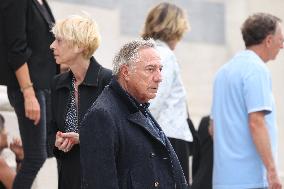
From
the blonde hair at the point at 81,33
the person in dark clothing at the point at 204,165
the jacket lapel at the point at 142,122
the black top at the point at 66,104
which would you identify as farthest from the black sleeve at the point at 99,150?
the person in dark clothing at the point at 204,165

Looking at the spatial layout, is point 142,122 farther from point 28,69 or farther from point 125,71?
point 28,69

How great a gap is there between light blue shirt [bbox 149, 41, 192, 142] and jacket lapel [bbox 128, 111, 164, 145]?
5.25 feet

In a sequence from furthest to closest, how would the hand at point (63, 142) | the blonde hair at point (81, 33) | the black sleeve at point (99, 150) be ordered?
the blonde hair at point (81, 33)
the hand at point (63, 142)
the black sleeve at point (99, 150)

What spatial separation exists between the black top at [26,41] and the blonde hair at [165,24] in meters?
0.68

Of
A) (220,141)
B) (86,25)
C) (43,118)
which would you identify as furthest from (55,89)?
(220,141)

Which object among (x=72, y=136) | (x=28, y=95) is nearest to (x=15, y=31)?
(x=28, y=95)

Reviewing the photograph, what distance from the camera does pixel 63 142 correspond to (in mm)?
5031

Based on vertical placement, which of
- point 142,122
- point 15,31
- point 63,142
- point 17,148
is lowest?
point 17,148

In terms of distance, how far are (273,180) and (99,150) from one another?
1883mm

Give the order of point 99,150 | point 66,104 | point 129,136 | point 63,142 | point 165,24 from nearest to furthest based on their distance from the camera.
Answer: point 99,150 < point 129,136 < point 63,142 < point 66,104 < point 165,24

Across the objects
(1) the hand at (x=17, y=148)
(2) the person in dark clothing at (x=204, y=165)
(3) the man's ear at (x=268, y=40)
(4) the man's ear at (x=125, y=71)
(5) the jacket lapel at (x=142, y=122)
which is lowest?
(2) the person in dark clothing at (x=204, y=165)

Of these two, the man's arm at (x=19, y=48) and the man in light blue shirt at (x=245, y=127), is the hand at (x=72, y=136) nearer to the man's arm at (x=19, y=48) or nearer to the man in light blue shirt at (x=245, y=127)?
the man's arm at (x=19, y=48)

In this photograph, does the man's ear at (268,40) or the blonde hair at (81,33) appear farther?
the man's ear at (268,40)

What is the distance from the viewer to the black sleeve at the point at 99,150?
4305 millimetres
